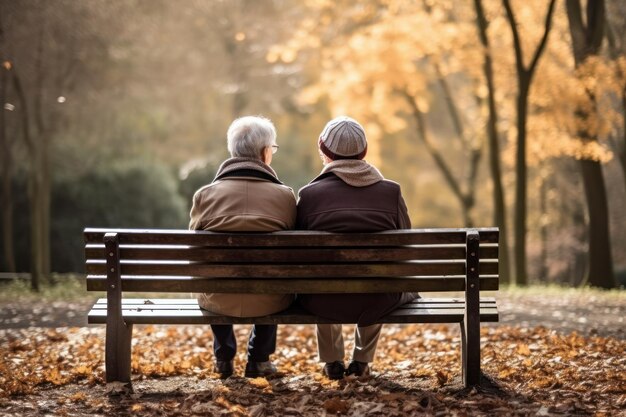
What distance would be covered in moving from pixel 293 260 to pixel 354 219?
46 centimetres

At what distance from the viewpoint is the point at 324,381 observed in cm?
566

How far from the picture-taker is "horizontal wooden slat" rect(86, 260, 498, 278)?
203 inches

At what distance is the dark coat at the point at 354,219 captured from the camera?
5.34 meters

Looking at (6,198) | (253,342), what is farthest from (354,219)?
(6,198)

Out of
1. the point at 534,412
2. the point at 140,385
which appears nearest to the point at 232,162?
the point at 140,385

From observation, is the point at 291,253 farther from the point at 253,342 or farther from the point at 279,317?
the point at 253,342

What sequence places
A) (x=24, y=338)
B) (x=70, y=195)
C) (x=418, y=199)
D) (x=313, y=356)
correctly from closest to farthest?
1. (x=313, y=356)
2. (x=24, y=338)
3. (x=70, y=195)
4. (x=418, y=199)

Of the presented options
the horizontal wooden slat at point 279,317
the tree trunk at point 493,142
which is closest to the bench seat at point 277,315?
the horizontal wooden slat at point 279,317

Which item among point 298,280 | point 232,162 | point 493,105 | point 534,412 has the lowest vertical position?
point 534,412

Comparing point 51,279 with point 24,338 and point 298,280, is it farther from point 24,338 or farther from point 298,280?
point 298,280

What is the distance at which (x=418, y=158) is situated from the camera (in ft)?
107

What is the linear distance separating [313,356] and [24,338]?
273 centimetres

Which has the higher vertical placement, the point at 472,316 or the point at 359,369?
the point at 472,316

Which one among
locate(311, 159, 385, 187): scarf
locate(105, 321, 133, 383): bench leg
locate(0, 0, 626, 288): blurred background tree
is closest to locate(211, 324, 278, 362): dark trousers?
locate(105, 321, 133, 383): bench leg
